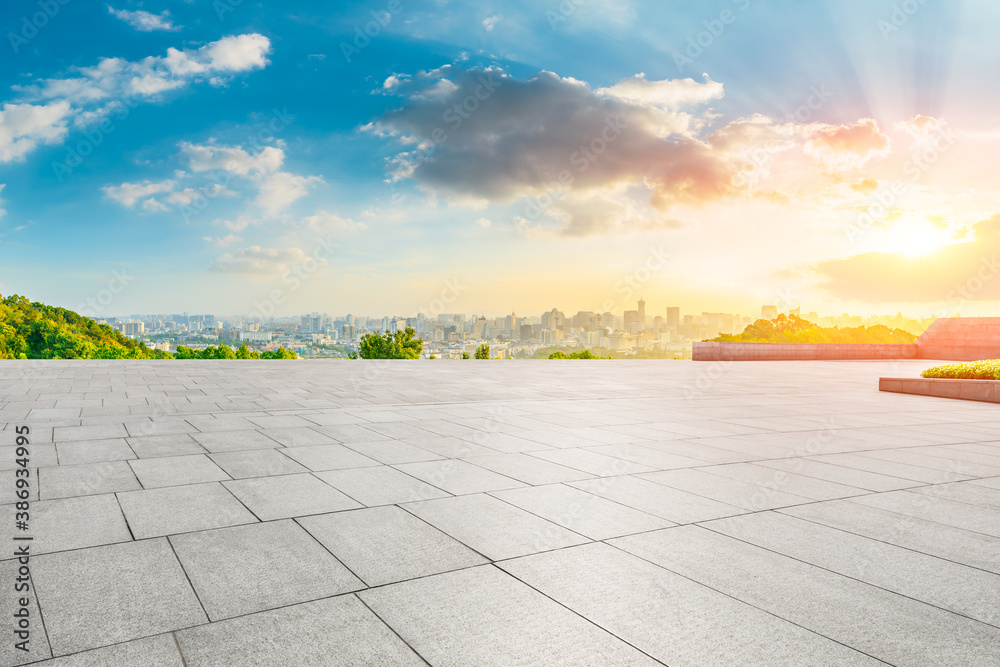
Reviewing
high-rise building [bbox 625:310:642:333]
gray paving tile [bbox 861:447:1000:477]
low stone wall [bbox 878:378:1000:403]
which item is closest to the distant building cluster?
high-rise building [bbox 625:310:642:333]

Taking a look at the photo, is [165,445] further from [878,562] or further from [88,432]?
[878,562]

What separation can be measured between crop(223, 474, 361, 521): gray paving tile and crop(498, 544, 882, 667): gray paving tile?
1.89 metres

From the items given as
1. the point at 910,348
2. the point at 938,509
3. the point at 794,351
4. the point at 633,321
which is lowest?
the point at 938,509

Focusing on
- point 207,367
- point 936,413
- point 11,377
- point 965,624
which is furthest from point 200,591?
point 207,367

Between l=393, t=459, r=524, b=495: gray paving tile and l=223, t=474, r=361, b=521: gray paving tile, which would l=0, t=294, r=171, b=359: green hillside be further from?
l=393, t=459, r=524, b=495: gray paving tile

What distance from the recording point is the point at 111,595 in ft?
10.2

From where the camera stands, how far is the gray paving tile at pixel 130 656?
2.47m

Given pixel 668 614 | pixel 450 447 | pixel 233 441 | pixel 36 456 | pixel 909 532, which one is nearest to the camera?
pixel 668 614

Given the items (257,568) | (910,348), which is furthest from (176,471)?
(910,348)

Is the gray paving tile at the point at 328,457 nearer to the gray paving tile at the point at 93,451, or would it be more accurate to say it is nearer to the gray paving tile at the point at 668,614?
the gray paving tile at the point at 93,451

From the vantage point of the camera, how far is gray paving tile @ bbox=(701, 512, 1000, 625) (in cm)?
327

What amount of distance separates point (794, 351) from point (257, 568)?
30.7 metres

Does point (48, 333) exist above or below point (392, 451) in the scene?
above

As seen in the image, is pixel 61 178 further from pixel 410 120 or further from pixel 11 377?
pixel 11 377
